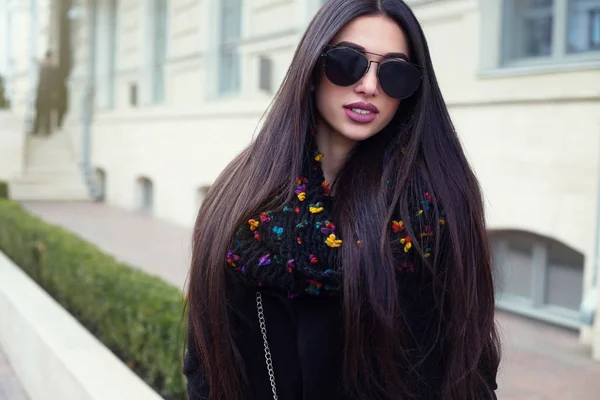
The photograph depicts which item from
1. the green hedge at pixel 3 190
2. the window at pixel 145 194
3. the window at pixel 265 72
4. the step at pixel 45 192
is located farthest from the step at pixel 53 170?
the window at pixel 265 72

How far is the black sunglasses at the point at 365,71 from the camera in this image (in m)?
1.38

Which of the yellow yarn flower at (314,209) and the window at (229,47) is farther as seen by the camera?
the window at (229,47)

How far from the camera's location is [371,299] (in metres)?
1.28

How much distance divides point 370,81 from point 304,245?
0.35 metres

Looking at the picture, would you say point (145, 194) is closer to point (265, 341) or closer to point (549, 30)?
point (549, 30)

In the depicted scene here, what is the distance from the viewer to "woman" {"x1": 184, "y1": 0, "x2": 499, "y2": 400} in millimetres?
1327

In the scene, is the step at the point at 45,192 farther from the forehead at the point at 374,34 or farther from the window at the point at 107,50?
the forehead at the point at 374,34

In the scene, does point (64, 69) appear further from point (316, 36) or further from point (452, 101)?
point (316, 36)

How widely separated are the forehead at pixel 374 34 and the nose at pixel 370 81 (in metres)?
0.03

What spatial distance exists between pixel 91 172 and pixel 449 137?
50.1ft

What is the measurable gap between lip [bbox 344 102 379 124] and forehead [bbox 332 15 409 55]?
0.36ft

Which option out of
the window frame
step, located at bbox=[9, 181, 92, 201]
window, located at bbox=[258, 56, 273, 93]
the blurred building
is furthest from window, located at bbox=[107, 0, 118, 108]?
window, located at bbox=[258, 56, 273, 93]

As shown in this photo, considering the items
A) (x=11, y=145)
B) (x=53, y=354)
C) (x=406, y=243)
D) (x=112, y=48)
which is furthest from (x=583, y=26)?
(x=11, y=145)

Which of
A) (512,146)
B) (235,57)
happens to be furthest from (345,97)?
(235,57)
